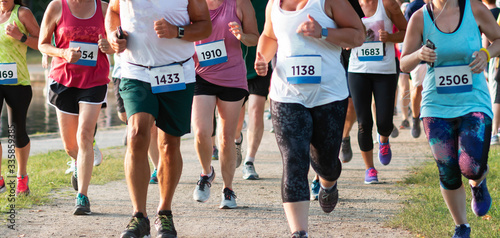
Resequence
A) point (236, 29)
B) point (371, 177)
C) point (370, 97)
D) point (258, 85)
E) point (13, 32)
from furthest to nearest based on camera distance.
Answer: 1. point (258, 85)
2. point (371, 177)
3. point (370, 97)
4. point (13, 32)
5. point (236, 29)

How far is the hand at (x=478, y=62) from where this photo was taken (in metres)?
4.55

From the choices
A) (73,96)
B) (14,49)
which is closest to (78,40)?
(73,96)

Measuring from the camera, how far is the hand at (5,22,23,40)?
654 centimetres

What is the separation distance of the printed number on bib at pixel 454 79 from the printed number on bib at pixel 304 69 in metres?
0.85

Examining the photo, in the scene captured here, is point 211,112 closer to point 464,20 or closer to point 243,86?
point 243,86

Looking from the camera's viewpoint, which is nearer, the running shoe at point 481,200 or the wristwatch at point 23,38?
the running shoe at point 481,200

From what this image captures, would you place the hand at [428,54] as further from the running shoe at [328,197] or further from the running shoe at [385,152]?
the running shoe at [385,152]

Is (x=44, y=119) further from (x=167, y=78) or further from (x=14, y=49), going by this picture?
(x=167, y=78)

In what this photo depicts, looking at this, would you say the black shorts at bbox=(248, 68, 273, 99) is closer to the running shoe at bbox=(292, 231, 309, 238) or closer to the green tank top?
the green tank top

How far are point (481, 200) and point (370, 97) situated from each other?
2.32 meters

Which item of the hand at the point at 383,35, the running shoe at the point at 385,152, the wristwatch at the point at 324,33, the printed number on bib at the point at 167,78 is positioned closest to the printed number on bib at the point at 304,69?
the wristwatch at the point at 324,33

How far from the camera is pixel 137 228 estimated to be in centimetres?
461

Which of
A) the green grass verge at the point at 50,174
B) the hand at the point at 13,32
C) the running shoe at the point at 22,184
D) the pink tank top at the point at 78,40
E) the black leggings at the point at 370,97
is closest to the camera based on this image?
the pink tank top at the point at 78,40

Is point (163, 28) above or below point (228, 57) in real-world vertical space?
above
